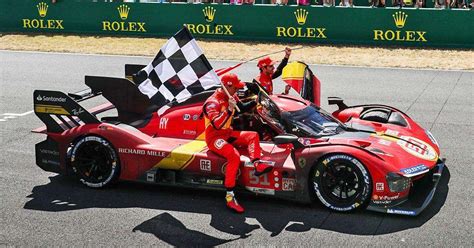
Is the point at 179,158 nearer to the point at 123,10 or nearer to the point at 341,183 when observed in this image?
the point at 341,183

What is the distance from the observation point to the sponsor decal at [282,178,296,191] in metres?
8.30

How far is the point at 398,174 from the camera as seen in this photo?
26.1 ft

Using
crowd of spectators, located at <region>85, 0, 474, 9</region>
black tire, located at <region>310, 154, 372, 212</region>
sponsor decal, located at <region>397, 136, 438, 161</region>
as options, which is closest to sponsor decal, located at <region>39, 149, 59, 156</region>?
black tire, located at <region>310, 154, 372, 212</region>

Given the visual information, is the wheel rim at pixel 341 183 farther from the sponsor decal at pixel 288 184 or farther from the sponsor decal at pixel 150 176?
the sponsor decal at pixel 150 176

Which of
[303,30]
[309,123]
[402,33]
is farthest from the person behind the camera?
[303,30]

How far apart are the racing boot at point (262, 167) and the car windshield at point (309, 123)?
2.12ft

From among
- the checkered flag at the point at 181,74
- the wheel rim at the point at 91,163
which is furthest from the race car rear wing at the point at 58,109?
the checkered flag at the point at 181,74

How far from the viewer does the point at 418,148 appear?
29.0ft

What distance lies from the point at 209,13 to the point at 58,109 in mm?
13801

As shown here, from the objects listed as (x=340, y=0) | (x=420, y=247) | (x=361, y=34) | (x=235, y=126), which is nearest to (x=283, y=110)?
(x=235, y=126)

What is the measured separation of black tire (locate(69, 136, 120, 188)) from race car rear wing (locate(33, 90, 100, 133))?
351 mm

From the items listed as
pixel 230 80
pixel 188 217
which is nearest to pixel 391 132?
pixel 230 80

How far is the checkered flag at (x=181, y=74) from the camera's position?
991 cm

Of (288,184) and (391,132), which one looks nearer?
(288,184)
